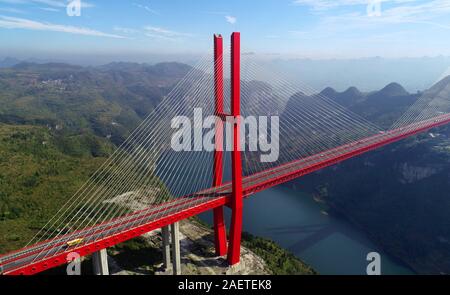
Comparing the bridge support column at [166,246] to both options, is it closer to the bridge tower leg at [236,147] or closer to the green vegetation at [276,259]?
the bridge tower leg at [236,147]

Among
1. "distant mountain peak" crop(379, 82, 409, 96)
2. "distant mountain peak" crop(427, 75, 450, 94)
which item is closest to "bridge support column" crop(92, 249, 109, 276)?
"distant mountain peak" crop(427, 75, 450, 94)

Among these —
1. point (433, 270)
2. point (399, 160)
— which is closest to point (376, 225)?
point (433, 270)

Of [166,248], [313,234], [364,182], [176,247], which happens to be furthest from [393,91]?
[176,247]

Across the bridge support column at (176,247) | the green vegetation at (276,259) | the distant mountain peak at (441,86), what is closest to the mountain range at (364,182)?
the distant mountain peak at (441,86)

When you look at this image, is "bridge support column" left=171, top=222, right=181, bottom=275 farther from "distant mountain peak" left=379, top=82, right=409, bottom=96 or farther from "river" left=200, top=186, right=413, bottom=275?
"distant mountain peak" left=379, top=82, right=409, bottom=96

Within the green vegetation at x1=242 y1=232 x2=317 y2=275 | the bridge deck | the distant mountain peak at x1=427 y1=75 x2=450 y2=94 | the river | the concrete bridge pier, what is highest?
the distant mountain peak at x1=427 y1=75 x2=450 y2=94

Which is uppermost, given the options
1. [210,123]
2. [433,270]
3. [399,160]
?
[210,123]

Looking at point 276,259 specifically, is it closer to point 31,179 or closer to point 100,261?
point 100,261
